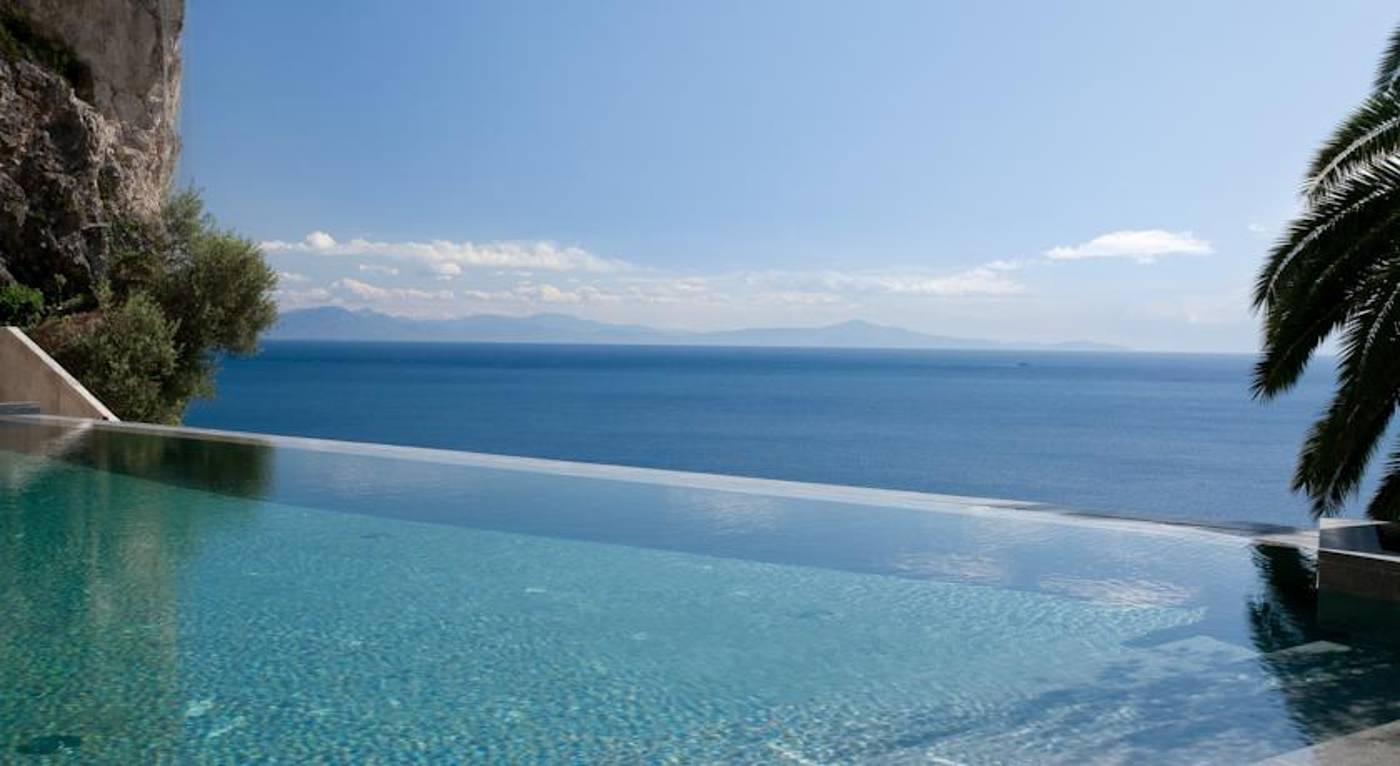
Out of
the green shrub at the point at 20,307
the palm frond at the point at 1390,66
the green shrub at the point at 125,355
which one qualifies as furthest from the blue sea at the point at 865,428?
the green shrub at the point at 125,355

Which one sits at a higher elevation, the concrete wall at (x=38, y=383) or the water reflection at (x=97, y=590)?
the concrete wall at (x=38, y=383)

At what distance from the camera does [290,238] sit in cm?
6419

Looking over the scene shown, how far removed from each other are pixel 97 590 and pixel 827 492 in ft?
18.3

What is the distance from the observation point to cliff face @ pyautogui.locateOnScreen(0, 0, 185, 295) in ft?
77.0

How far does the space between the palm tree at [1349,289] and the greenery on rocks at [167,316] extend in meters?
17.9

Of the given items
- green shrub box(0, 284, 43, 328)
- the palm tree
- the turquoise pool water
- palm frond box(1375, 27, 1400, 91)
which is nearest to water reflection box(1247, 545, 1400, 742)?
the turquoise pool water

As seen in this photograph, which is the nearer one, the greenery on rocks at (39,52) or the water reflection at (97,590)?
the water reflection at (97,590)

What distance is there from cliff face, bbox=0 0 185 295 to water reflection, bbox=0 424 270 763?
1467 centimetres

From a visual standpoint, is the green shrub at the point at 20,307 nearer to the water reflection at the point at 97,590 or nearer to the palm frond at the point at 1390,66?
the water reflection at the point at 97,590

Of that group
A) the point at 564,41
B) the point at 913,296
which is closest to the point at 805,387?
the point at 913,296

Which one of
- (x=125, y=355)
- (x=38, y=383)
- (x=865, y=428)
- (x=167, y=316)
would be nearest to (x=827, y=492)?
(x=38, y=383)

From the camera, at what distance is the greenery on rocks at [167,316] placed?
18750mm

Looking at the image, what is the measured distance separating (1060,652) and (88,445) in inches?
434

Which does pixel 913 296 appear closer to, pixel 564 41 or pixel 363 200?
pixel 363 200
